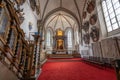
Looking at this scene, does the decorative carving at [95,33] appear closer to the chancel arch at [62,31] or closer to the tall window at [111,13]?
the tall window at [111,13]

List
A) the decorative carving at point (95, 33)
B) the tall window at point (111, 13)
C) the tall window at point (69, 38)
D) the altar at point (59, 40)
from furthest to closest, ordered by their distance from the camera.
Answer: the tall window at point (69, 38), the altar at point (59, 40), the decorative carving at point (95, 33), the tall window at point (111, 13)

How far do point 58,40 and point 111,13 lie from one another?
11944 mm

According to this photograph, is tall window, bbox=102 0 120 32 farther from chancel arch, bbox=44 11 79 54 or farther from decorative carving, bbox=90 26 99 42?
chancel arch, bbox=44 11 79 54

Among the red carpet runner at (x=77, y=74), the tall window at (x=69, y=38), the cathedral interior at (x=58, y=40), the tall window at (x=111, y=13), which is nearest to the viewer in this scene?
the cathedral interior at (x=58, y=40)

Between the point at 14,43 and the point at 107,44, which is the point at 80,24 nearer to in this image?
the point at 107,44

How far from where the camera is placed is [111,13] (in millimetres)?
5781

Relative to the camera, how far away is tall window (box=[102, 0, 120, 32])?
5.25 metres

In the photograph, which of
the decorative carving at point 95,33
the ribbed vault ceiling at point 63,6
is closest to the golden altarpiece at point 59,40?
the ribbed vault ceiling at point 63,6

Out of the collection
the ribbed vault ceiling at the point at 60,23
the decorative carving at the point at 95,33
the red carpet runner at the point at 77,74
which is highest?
the ribbed vault ceiling at the point at 60,23

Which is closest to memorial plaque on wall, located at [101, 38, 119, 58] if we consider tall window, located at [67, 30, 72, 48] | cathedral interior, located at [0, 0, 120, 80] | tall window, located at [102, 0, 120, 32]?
cathedral interior, located at [0, 0, 120, 80]

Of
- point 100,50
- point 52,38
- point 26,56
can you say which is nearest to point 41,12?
point 52,38

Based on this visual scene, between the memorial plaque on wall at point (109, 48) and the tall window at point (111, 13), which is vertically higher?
the tall window at point (111, 13)

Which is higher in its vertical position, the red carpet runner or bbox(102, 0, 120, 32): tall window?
bbox(102, 0, 120, 32): tall window

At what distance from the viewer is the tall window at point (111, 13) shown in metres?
5.25
